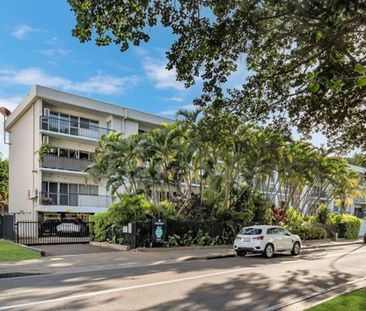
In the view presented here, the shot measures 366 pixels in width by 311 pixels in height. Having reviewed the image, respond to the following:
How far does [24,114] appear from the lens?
37.2m

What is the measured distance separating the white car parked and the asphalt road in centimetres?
522

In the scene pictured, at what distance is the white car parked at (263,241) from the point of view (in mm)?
21703

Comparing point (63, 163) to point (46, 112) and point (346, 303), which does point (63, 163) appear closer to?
point (46, 112)

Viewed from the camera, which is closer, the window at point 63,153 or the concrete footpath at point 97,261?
the concrete footpath at point 97,261

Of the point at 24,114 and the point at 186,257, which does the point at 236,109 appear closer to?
the point at 186,257

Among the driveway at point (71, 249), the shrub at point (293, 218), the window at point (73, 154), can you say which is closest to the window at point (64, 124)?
the window at point (73, 154)

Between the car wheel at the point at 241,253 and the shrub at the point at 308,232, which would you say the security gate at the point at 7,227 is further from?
the shrub at the point at 308,232

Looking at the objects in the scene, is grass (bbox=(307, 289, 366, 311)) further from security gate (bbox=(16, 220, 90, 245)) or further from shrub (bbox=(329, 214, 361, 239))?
shrub (bbox=(329, 214, 361, 239))

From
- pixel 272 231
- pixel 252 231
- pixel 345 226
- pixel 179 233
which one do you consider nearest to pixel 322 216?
pixel 345 226

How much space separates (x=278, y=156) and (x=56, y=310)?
23.9 meters

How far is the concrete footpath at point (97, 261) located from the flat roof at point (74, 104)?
600 inches

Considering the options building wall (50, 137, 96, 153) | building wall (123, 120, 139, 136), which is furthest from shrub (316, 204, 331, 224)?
building wall (50, 137, 96, 153)

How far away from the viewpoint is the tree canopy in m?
8.96

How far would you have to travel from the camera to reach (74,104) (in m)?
34.7
